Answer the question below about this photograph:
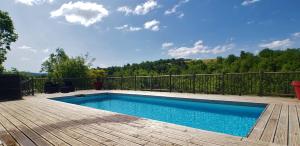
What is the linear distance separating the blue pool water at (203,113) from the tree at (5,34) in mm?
13181

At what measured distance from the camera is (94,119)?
13.5 ft

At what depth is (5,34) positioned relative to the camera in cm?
1803

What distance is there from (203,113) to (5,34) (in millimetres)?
18803

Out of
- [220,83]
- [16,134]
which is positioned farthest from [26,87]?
[220,83]

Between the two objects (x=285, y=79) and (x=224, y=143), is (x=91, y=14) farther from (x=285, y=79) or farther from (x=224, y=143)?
(x=224, y=143)

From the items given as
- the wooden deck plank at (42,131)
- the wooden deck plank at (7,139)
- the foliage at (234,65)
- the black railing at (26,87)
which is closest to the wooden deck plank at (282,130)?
the wooden deck plank at (42,131)

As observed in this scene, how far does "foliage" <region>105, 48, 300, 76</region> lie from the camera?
773 inches

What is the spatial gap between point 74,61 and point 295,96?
11.2 meters

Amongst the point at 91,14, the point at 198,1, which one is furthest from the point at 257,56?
the point at 91,14

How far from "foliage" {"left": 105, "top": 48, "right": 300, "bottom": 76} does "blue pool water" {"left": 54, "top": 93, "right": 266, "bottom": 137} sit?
8.49 m

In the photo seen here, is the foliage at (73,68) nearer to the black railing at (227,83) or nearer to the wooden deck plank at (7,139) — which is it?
the black railing at (227,83)

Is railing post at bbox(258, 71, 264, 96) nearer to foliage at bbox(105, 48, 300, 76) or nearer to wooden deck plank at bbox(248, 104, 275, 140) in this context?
wooden deck plank at bbox(248, 104, 275, 140)

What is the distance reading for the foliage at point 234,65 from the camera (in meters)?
19.6

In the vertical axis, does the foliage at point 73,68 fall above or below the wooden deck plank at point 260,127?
above
